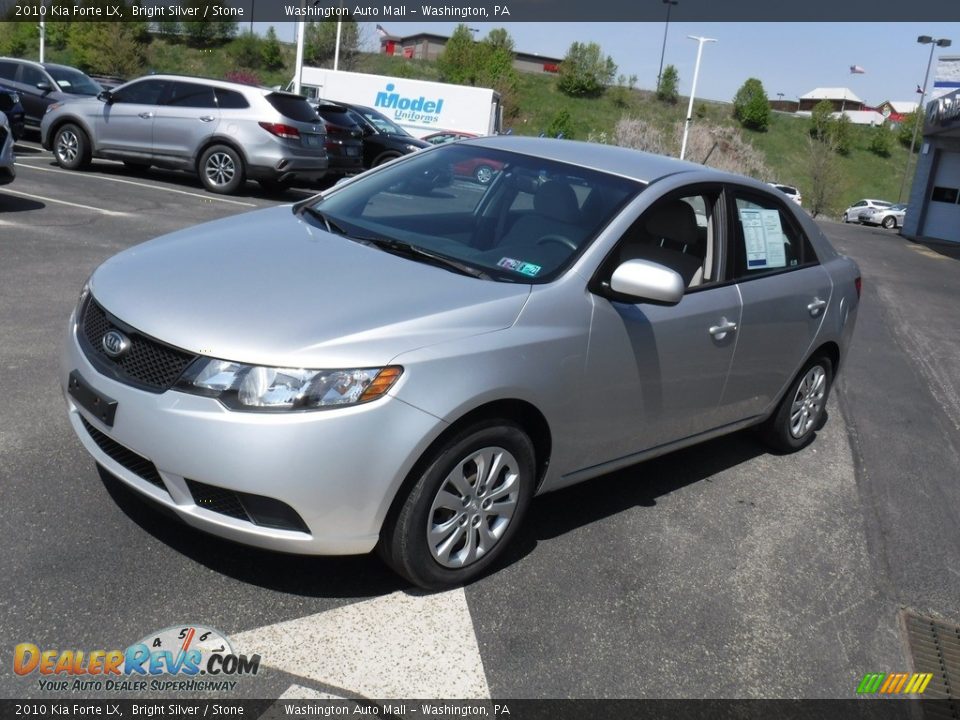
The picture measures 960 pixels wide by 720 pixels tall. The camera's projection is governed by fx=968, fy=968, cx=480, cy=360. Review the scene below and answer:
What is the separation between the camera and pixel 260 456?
3051 mm

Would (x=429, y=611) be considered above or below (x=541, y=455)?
below

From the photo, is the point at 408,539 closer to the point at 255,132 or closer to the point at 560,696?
the point at 560,696

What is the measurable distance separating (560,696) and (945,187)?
3722 cm

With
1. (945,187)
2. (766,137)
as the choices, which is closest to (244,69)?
(766,137)

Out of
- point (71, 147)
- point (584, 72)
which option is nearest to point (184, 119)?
point (71, 147)

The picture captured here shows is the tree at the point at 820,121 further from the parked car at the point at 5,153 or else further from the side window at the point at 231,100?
the parked car at the point at 5,153

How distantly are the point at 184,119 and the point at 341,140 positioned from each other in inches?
136

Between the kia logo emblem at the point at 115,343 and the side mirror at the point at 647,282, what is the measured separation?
1841 mm

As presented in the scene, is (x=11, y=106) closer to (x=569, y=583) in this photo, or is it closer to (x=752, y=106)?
(x=569, y=583)

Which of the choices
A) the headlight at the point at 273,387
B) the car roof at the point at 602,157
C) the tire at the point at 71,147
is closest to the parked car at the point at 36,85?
the tire at the point at 71,147

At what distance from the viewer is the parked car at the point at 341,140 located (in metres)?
17.2

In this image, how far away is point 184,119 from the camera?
47.8 ft

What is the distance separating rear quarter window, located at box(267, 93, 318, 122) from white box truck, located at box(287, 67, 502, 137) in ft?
54.4

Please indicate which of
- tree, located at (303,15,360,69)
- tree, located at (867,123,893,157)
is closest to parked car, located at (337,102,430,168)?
tree, located at (303,15,360,69)
